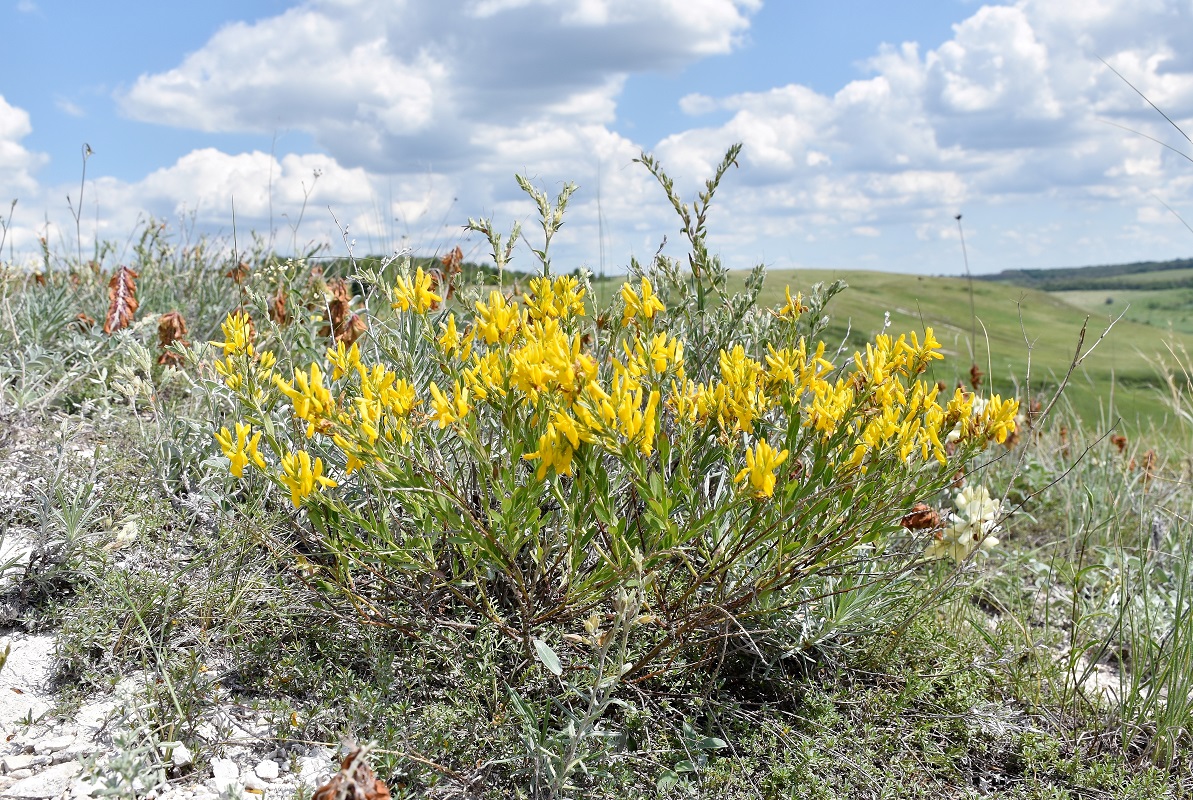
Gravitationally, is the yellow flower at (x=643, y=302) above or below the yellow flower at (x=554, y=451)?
above

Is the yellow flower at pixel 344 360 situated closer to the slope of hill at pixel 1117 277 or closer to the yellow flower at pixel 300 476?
the yellow flower at pixel 300 476

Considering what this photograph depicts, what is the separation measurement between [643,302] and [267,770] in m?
1.60

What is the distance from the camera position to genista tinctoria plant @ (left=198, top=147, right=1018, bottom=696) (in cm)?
187

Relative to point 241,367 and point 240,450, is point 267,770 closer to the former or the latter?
point 240,450

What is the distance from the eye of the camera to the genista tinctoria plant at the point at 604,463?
1.87 meters

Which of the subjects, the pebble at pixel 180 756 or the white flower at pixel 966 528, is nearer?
the pebble at pixel 180 756

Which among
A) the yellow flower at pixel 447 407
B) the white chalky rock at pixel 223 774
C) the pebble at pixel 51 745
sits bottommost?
the white chalky rock at pixel 223 774

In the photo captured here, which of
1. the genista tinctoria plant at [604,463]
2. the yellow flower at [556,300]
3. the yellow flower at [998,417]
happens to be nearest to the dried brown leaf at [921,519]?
the genista tinctoria plant at [604,463]

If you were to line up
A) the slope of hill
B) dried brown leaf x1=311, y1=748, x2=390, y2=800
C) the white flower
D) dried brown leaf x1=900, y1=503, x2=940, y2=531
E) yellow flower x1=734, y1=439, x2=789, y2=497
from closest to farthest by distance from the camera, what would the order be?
dried brown leaf x1=311, y1=748, x2=390, y2=800 < yellow flower x1=734, y1=439, x2=789, y2=497 < dried brown leaf x1=900, y1=503, x2=940, y2=531 < the white flower < the slope of hill

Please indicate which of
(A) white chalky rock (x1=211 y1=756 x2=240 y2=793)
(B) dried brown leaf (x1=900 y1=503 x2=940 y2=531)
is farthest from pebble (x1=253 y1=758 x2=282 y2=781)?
(B) dried brown leaf (x1=900 y1=503 x2=940 y2=531)

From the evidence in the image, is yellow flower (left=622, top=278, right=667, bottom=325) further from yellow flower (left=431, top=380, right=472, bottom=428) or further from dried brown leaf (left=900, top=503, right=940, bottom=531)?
dried brown leaf (left=900, top=503, right=940, bottom=531)

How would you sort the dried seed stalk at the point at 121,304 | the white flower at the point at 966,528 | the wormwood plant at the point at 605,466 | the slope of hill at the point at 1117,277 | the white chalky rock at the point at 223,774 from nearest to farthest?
the wormwood plant at the point at 605,466 → the white chalky rock at the point at 223,774 → the white flower at the point at 966,528 → the dried seed stalk at the point at 121,304 → the slope of hill at the point at 1117,277

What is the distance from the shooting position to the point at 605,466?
2277mm

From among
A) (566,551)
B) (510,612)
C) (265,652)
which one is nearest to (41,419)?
(265,652)
